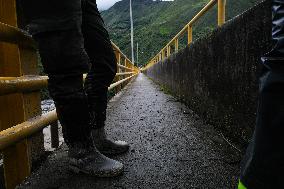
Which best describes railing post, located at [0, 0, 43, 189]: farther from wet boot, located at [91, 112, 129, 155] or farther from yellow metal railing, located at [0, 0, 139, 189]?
wet boot, located at [91, 112, 129, 155]

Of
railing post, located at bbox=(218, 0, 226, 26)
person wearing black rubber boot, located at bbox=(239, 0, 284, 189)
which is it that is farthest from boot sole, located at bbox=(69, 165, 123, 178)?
railing post, located at bbox=(218, 0, 226, 26)

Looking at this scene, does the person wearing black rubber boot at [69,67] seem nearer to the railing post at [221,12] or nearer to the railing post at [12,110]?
the railing post at [12,110]

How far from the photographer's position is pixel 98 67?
7.38 feet

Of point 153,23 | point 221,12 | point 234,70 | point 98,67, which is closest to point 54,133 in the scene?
point 98,67

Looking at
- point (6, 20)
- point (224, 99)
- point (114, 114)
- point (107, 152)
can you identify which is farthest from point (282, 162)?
point (114, 114)

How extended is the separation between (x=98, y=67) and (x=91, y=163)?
74 cm

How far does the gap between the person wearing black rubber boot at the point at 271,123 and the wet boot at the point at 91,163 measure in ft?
3.54

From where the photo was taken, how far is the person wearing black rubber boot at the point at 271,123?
2.85 feet

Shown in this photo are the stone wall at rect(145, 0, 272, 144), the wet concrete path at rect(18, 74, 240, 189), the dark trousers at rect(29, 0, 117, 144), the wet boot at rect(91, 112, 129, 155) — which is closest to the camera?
the dark trousers at rect(29, 0, 117, 144)

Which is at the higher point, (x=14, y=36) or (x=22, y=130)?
(x=14, y=36)

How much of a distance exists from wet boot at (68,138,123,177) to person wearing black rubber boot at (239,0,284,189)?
108 centimetres

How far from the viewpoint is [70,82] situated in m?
1.76

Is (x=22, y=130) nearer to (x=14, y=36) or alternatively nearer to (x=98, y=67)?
(x=14, y=36)

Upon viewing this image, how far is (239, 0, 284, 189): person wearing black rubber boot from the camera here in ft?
2.85
